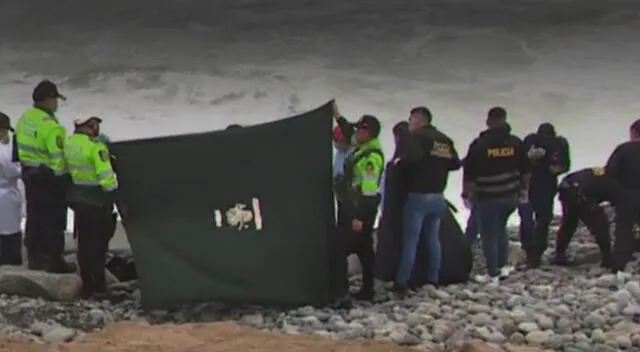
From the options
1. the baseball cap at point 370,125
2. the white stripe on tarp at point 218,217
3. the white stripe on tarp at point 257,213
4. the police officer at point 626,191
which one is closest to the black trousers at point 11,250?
the white stripe on tarp at point 218,217

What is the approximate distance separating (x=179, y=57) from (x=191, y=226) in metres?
13.9

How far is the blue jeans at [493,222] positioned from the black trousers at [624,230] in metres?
0.76

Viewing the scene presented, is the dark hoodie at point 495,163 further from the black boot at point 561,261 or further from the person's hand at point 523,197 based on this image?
the black boot at point 561,261

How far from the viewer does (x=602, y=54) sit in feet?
65.1

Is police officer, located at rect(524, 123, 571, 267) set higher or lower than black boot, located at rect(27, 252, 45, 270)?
higher

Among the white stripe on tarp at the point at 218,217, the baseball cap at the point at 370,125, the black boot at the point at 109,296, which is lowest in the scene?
the black boot at the point at 109,296

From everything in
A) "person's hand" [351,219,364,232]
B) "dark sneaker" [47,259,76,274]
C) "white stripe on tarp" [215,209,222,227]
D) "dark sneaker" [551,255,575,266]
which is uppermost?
"white stripe on tarp" [215,209,222,227]

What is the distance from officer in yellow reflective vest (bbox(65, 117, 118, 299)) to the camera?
21.3 feet

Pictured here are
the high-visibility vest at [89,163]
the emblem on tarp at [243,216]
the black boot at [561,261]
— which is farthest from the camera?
the black boot at [561,261]

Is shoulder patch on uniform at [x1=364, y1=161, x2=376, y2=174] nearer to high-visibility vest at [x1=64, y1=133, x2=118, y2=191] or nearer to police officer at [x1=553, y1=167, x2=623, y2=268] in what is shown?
high-visibility vest at [x1=64, y1=133, x2=118, y2=191]

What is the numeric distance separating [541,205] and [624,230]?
743mm

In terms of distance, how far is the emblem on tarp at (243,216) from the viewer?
624 centimetres

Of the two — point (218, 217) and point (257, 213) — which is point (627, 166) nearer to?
point (257, 213)

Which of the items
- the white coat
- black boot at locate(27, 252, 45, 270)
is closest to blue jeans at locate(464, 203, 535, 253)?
black boot at locate(27, 252, 45, 270)
